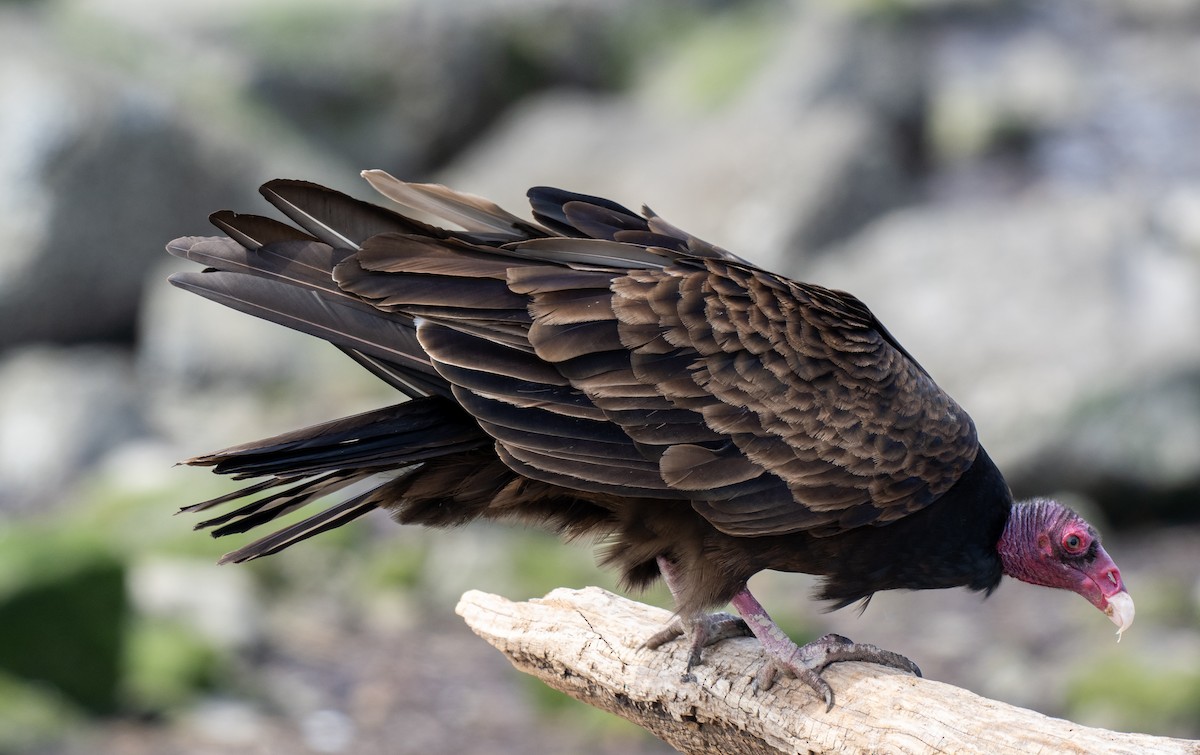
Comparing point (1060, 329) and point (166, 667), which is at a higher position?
point (1060, 329)

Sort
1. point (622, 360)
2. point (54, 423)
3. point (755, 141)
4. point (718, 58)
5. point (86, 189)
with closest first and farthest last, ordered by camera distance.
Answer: point (622, 360) → point (54, 423) → point (755, 141) → point (86, 189) → point (718, 58)

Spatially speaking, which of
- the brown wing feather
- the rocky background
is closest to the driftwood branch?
the brown wing feather

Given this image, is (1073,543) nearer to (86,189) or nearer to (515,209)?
(515,209)

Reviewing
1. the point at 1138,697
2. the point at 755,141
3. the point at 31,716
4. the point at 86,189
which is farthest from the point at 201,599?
the point at 755,141

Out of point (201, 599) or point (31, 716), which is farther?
point (201, 599)

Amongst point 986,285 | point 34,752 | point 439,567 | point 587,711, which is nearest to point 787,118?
point 986,285

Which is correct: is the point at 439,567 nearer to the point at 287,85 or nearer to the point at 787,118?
the point at 787,118

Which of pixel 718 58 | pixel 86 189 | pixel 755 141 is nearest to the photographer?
pixel 755 141
